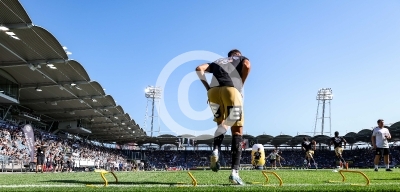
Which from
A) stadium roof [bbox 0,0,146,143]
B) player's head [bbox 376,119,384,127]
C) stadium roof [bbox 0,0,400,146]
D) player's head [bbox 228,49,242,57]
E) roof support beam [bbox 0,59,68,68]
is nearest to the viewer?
player's head [bbox 228,49,242,57]

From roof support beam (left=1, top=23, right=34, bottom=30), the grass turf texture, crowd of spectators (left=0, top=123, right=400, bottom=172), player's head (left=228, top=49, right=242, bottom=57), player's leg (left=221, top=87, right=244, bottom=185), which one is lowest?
crowd of spectators (left=0, top=123, right=400, bottom=172)

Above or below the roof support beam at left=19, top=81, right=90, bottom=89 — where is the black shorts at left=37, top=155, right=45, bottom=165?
below

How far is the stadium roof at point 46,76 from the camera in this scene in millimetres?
18453

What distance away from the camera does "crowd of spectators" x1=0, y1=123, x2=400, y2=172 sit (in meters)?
29.0

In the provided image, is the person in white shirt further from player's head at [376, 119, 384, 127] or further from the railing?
the railing

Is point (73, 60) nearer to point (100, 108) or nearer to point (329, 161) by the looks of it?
point (100, 108)

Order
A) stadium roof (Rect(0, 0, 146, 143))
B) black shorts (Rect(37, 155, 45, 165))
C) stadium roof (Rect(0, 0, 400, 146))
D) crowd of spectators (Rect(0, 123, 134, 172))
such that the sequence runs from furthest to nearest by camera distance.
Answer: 1. crowd of spectators (Rect(0, 123, 134, 172))
2. black shorts (Rect(37, 155, 45, 165))
3. stadium roof (Rect(0, 0, 400, 146))
4. stadium roof (Rect(0, 0, 146, 143))

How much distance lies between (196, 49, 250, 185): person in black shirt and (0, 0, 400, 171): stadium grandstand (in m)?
13.6

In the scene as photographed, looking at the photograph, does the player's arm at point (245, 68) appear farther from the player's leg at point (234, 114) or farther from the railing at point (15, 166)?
the railing at point (15, 166)

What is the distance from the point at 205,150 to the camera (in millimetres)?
82188

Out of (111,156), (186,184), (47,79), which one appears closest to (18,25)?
(47,79)

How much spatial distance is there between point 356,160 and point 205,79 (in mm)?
69304

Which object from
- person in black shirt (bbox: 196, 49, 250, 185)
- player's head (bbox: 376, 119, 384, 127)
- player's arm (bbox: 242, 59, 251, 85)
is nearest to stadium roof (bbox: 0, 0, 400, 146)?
person in black shirt (bbox: 196, 49, 250, 185)

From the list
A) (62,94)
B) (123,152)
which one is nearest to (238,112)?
(62,94)
